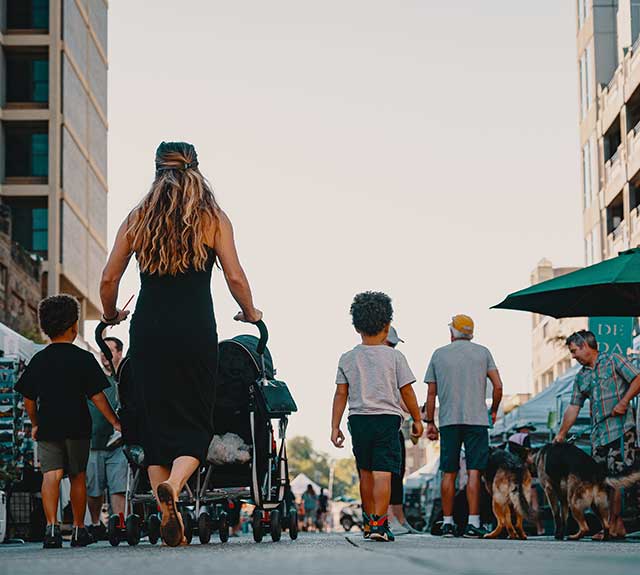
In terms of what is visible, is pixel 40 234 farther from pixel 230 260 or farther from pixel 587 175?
pixel 230 260

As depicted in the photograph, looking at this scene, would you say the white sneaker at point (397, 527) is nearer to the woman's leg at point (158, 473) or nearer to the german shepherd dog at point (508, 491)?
the german shepherd dog at point (508, 491)

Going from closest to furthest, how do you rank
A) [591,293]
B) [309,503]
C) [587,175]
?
[591,293] < [587,175] < [309,503]

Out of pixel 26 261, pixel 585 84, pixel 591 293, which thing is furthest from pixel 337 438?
pixel 585 84

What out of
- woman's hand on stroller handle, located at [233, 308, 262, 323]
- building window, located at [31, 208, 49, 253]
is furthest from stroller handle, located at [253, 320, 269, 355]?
building window, located at [31, 208, 49, 253]

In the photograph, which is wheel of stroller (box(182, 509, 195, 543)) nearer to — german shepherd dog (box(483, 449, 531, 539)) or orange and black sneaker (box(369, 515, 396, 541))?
orange and black sneaker (box(369, 515, 396, 541))

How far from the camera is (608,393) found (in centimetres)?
1217

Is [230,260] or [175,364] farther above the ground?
[230,260]

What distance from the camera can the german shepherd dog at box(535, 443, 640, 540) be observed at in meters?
11.5

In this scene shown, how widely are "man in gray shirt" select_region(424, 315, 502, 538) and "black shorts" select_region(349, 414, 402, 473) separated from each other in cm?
260

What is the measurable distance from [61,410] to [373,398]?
2.07 metres

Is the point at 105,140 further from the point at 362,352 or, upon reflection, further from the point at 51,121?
the point at 362,352

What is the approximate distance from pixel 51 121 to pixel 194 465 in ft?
186

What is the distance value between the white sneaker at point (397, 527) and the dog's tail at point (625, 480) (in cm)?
210

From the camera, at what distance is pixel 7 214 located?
141ft
